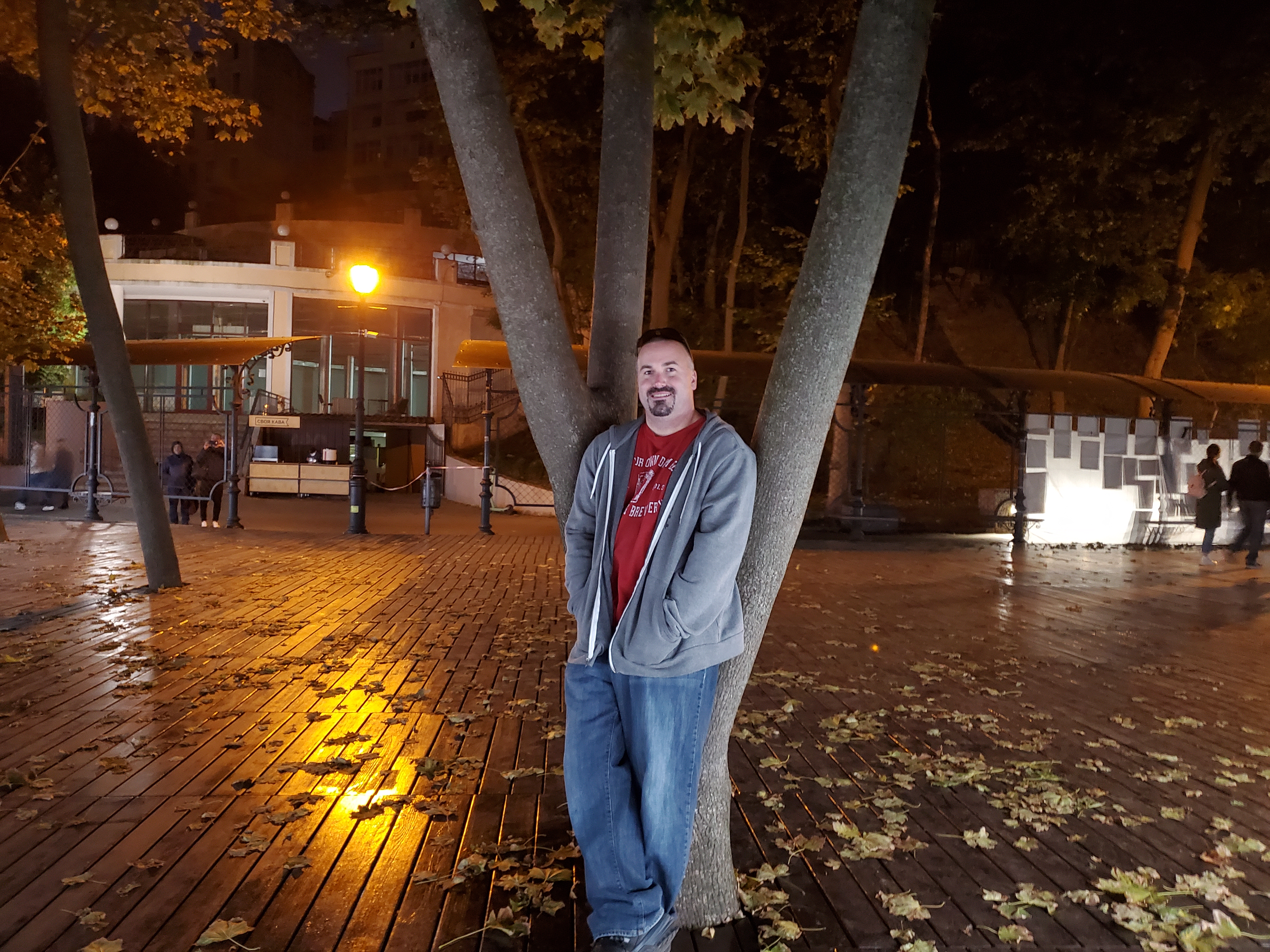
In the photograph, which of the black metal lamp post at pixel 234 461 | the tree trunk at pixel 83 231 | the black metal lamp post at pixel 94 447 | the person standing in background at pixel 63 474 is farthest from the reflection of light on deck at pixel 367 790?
the person standing in background at pixel 63 474

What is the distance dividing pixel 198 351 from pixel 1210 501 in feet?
60.4

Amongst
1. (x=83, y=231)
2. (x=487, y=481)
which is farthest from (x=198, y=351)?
(x=83, y=231)

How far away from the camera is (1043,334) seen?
92.4ft

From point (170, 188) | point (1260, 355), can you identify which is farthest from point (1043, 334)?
point (170, 188)

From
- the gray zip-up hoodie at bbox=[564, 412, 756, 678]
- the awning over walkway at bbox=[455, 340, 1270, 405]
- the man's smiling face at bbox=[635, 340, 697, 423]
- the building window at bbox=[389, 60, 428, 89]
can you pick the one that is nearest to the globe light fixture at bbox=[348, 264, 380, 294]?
the awning over walkway at bbox=[455, 340, 1270, 405]

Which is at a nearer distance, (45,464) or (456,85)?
(456,85)

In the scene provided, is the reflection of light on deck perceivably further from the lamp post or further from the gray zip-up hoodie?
the lamp post

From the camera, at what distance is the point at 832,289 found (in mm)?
3033

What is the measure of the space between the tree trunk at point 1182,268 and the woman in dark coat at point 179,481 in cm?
1870

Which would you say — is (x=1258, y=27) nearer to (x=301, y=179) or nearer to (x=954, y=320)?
(x=954, y=320)

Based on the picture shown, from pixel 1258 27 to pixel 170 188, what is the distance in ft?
160

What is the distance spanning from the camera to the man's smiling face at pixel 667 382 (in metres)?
2.90

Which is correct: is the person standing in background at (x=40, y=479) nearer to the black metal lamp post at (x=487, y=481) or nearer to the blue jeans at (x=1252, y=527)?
the black metal lamp post at (x=487, y=481)

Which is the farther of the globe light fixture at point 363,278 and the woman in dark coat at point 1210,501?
the globe light fixture at point 363,278
